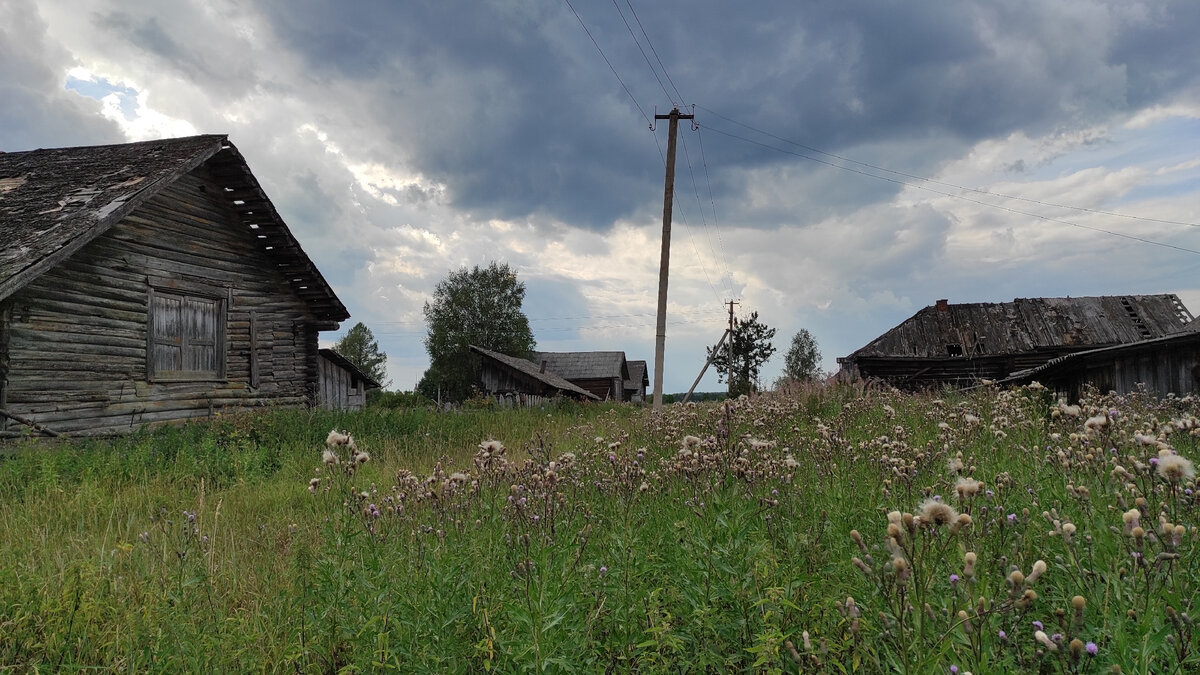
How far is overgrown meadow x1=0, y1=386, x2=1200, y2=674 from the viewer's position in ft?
7.36

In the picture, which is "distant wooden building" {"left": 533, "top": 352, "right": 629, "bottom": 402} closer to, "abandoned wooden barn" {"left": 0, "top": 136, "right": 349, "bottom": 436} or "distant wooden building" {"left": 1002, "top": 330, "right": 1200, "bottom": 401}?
"abandoned wooden barn" {"left": 0, "top": 136, "right": 349, "bottom": 436}

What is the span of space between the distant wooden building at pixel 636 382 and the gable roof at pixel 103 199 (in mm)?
45332

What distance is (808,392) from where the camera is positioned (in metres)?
11.6

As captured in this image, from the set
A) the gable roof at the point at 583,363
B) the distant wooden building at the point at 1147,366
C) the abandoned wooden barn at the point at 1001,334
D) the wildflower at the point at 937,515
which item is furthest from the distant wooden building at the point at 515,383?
the wildflower at the point at 937,515

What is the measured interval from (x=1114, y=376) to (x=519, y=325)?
143 feet

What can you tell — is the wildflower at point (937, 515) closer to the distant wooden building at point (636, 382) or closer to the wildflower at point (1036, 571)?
the wildflower at point (1036, 571)

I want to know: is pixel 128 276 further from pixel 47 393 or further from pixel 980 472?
pixel 980 472

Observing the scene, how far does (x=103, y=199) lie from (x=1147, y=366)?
21052mm

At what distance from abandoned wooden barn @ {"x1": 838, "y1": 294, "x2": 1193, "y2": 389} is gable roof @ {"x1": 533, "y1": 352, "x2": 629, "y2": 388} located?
23284 mm

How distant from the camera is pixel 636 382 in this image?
2462 inches

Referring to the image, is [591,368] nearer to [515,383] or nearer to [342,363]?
[515,383]

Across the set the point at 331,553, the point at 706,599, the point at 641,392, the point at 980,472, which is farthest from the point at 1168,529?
the point at 641,392

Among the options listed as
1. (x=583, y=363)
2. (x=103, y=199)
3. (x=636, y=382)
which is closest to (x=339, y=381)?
(x=103, y=199)

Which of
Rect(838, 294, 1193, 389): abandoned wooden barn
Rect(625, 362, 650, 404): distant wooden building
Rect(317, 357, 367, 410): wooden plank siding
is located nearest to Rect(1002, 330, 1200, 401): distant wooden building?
Rect(838, 294, 1193, 389): abandoned wooden barn
